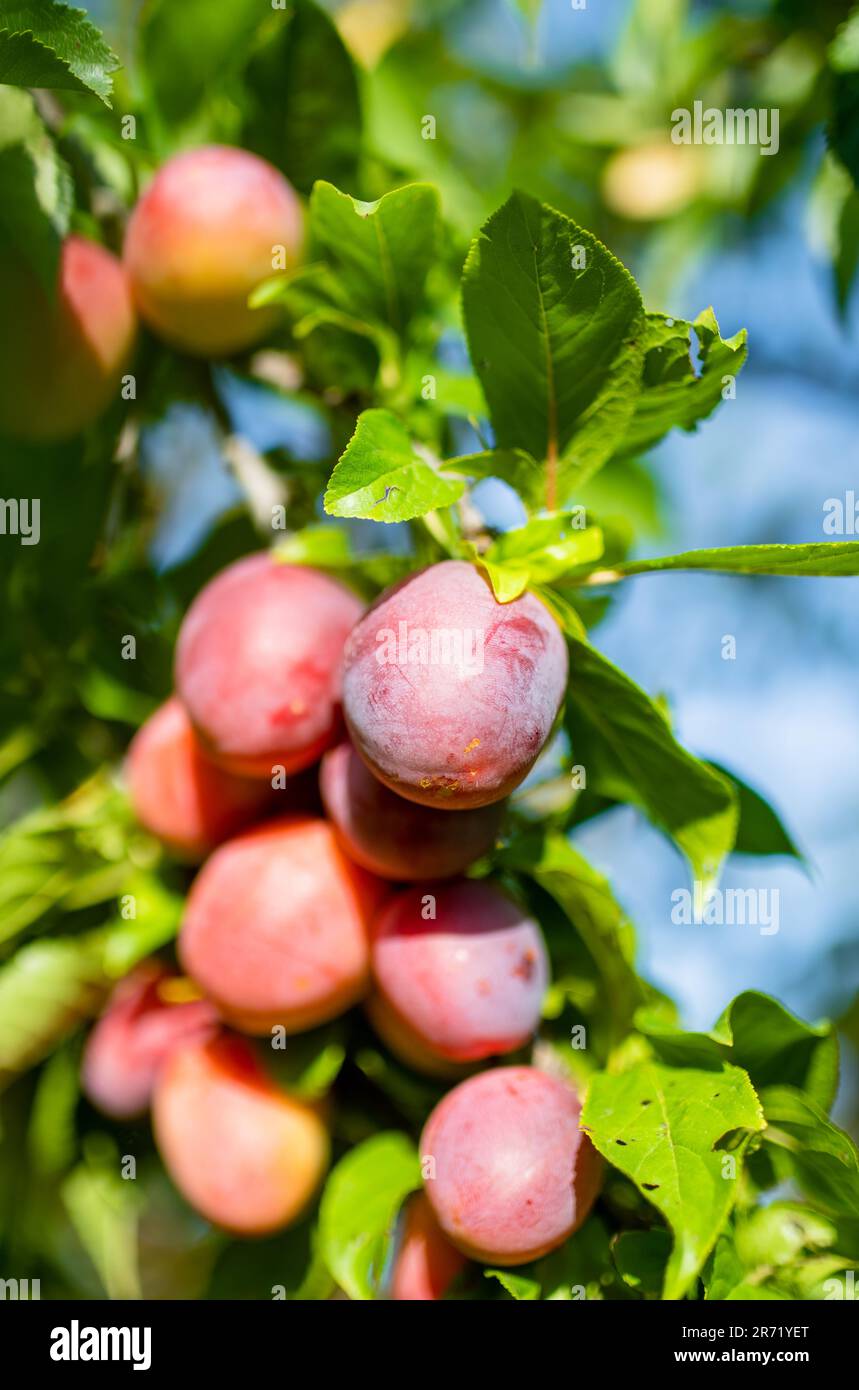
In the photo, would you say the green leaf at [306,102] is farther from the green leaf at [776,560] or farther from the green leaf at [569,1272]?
the green leaf at [569,1272]

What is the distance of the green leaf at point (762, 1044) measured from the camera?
0.78 m

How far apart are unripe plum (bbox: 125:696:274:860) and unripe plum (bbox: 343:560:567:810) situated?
0.27 meters

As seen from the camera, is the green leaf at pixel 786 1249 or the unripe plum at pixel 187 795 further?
the unripe plum at pixel 187 795

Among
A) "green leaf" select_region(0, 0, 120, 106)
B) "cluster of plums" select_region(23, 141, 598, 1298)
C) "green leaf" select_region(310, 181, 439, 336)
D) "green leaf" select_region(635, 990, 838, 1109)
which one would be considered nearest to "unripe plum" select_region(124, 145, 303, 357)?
"cluster of plums" select_region(23, 141, 598, 1298)

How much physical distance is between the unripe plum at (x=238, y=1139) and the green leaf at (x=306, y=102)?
0.84m

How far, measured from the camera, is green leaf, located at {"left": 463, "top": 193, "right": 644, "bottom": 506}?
735 millimetres

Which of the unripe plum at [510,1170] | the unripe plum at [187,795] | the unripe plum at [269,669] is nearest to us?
the unripe plum at [510,1170]

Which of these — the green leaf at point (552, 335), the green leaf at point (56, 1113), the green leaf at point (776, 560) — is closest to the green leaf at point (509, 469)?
the green leaf at point (552, 335)

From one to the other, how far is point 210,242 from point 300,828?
53cm

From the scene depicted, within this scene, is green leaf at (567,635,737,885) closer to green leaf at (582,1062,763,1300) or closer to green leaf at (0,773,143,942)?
green leaf at (582,1062,763,1300)

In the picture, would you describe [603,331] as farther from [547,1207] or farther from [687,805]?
[547,1207]
